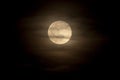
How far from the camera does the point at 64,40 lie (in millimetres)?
7668

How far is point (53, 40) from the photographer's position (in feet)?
24.1

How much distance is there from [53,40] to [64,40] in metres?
0.41
